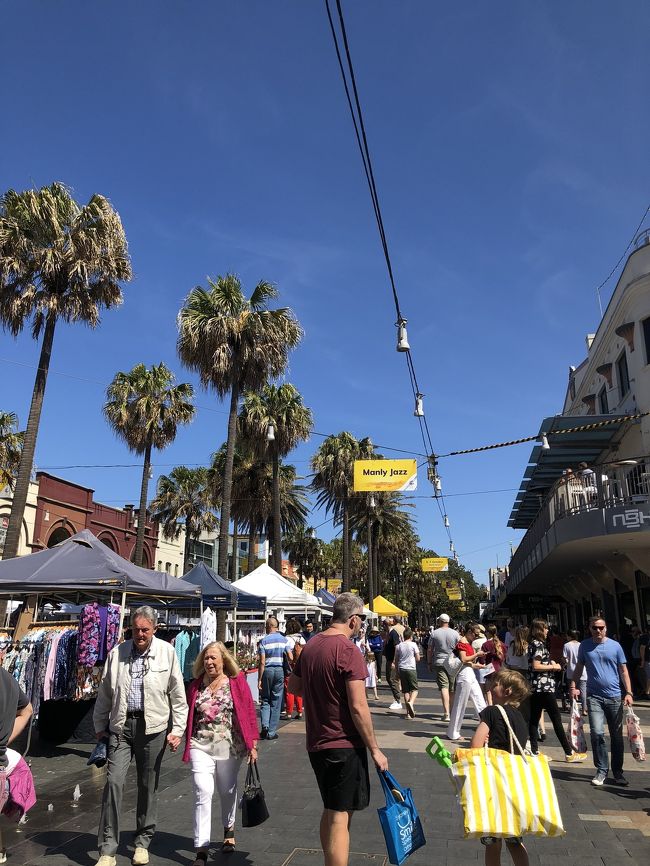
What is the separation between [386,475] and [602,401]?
9252mm

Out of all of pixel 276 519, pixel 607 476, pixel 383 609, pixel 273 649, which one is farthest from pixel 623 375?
pixel 383 609

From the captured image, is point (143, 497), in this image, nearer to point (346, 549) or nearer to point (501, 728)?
point (346, 549)

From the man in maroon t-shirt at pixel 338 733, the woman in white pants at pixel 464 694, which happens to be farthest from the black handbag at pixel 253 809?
the woman in white pants at pixel 464 694

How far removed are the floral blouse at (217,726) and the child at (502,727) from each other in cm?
181

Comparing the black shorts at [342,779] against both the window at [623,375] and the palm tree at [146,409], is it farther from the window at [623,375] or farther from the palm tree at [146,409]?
the palm tree at [146,409]

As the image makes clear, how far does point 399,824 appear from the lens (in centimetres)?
362

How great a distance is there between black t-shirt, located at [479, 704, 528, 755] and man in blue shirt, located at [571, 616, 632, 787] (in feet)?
11.7

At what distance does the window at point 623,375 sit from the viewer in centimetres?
2073

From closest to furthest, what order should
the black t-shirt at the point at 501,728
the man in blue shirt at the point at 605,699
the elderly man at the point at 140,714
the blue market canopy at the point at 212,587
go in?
the black t-shirt at the point at 501,728, the elderly man at the point at 140,714, the man in blue shirt at the point at 605,699, the blue market canopy at the point at 212,587

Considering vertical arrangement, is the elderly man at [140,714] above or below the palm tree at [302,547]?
below

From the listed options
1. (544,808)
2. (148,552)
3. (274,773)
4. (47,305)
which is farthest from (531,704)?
(148,552)

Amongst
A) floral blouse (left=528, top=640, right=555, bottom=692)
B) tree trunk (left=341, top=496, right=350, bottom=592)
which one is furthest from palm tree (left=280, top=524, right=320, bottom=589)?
floral blouse (left=528, top=640, right=555, bottom=692)

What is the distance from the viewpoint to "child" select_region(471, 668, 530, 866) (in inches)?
157

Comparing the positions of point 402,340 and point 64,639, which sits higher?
point 402,340
